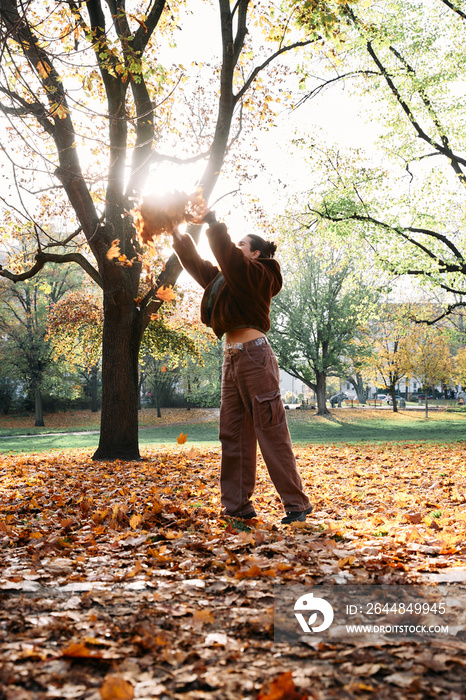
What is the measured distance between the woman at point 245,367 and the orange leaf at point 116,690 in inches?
92.5

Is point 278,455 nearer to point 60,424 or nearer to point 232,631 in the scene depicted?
point 232,631

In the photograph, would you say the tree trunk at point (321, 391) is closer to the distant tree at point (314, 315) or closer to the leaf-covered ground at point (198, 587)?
the distant tree at point (314, 315)

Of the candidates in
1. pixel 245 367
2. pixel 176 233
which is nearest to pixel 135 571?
pixel 245 367

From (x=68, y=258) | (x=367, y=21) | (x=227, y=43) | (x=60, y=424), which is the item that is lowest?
(x=60, y=424)

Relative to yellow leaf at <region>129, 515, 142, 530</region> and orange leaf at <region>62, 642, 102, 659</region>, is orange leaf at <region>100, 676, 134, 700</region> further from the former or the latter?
yellow leaf at <region>129, 515, 142, 530</region>

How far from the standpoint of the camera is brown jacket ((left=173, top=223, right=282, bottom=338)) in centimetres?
364

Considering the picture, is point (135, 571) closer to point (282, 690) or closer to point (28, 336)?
point (282, 690)

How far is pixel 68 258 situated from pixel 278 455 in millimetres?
7253

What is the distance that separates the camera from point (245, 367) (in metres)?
3.93

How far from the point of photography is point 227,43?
331 inches

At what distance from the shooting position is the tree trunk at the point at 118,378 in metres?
9.06

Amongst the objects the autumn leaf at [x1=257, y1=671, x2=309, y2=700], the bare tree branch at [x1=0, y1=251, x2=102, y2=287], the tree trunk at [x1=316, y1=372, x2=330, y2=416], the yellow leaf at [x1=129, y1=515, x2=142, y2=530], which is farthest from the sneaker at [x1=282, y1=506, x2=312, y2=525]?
the tree trunk at [x1=316, y1=372, x2=330, y2=416]

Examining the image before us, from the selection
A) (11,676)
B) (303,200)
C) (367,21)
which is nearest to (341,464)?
(11,676)

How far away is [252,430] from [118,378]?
216 inches
